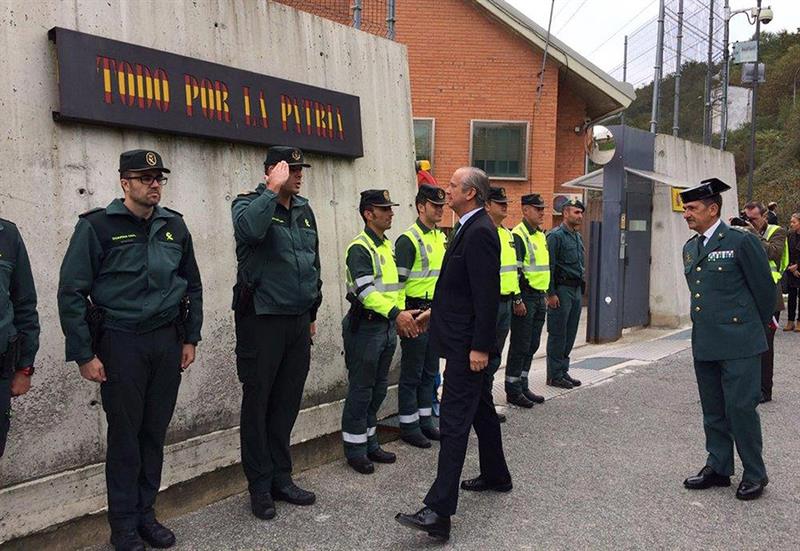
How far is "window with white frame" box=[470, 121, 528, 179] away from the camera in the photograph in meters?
14.8

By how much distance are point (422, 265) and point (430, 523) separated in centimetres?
225

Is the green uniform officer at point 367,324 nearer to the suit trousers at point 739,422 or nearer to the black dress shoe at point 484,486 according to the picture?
the black dress shoe at point 484,486

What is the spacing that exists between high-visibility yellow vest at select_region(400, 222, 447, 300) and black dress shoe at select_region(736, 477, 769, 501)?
8.34 feet

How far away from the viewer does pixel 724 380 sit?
182 inches

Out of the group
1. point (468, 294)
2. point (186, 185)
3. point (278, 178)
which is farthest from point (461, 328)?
point (186, 185)

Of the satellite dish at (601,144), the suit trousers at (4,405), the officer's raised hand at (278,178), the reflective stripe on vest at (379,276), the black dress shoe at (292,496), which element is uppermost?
the satellite dish at (601,144)

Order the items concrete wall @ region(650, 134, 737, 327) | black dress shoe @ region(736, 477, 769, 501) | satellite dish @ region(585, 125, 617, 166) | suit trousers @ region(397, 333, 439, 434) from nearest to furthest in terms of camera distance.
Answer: black dress shoe @ region(736, 477, 769, 501)
suit trousers @ region(397, 333, 439, 434)
satellite dish @ region(585, 125, 617, 166)
concrete wall @ region(650, 134, 737, 327)

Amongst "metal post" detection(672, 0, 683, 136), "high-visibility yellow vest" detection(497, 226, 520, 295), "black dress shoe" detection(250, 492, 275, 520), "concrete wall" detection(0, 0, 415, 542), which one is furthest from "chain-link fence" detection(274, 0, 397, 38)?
"metal post" detection(672, 0, 683, 136)

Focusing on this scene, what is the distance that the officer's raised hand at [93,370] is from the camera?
3363 millimetres

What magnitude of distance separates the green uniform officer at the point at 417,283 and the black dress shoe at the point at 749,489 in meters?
2.22

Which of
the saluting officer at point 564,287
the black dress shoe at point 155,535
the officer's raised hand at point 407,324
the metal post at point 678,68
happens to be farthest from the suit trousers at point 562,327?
the metal post at point 678,68

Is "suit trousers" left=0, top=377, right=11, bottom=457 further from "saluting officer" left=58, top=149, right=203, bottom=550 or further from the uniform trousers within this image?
the uniform trousers

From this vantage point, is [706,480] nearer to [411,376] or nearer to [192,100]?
[411,376]

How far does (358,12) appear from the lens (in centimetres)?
587
